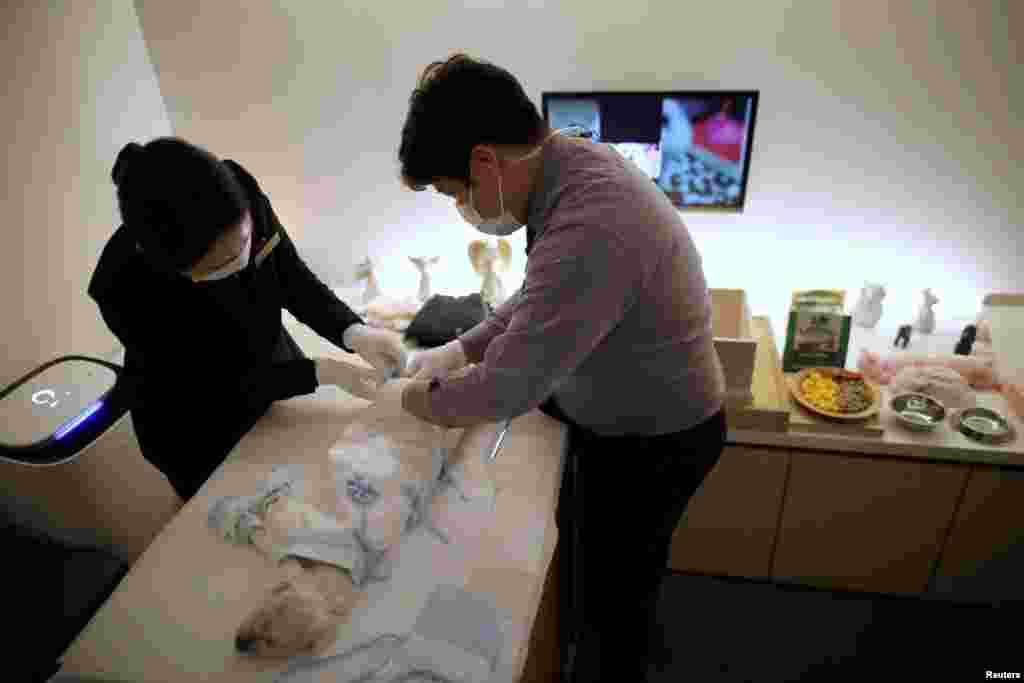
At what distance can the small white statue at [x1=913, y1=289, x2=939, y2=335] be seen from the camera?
2.01 metres

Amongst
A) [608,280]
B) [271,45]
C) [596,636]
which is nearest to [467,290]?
[271,45]

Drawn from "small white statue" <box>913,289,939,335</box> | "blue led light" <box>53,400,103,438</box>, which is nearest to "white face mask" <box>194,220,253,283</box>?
"blue led light" <box>53,400,103,438</box>

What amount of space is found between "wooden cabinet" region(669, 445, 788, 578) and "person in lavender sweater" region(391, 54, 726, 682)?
0.49 metres

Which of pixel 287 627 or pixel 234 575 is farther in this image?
pixel 234 575

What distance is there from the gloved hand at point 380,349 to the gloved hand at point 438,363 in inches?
2.0

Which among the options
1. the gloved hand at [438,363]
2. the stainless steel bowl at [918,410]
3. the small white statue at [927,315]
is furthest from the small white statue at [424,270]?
the small white statue at [927,315]

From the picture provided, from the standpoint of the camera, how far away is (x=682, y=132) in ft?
6.62

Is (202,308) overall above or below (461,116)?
below

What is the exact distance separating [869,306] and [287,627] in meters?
1.99

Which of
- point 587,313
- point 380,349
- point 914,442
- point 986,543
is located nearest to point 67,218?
point 380,349

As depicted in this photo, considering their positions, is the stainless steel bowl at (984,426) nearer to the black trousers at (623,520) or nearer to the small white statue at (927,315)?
the small white statue at (927,315)

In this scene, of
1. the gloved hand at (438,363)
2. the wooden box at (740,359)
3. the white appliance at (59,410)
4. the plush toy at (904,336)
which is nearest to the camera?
the gloved hand at (438,363)

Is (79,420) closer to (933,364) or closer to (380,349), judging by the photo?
(380,349)

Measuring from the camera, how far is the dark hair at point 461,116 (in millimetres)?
1021
